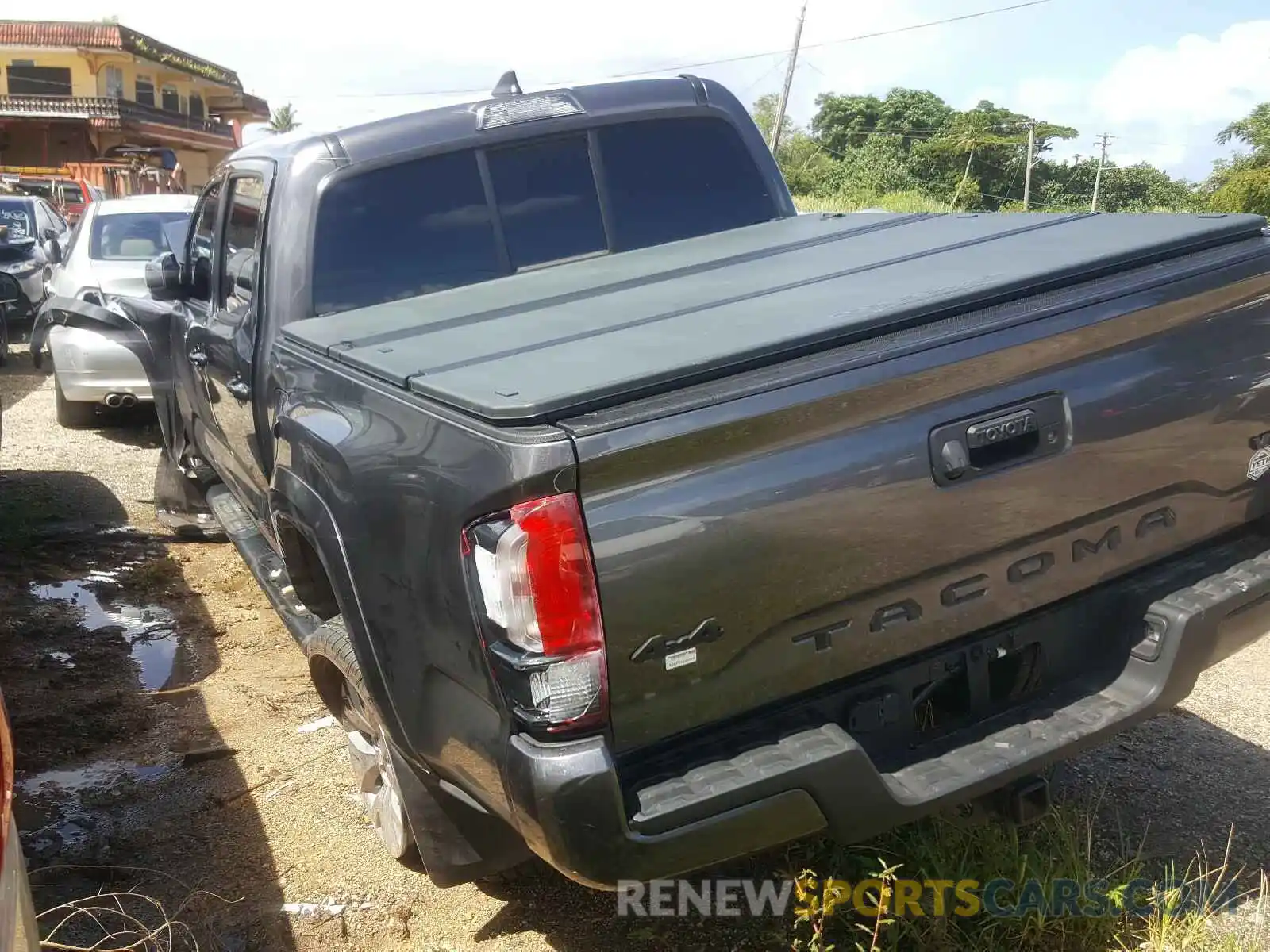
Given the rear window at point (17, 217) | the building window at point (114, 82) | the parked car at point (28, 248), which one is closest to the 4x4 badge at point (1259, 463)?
the parked car at point (28, 248)

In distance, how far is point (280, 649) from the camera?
4.91m

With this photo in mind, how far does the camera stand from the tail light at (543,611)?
1.98 metres

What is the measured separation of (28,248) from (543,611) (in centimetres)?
1325

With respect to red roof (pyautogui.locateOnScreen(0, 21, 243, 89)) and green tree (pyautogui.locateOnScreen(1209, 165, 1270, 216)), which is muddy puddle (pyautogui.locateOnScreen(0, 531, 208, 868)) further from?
red roof (pyautogui.locateOnScreen(0, 21, 243, 89))

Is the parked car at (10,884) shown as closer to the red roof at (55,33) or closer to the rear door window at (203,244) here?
the rear door window at (203,244)

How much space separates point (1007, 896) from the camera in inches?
108

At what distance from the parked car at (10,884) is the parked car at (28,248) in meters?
10.0

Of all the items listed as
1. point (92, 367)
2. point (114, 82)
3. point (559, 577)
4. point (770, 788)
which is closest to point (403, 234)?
point (559, 577)

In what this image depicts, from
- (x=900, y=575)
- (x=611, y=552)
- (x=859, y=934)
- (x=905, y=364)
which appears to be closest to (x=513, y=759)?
(x=611, y=552)

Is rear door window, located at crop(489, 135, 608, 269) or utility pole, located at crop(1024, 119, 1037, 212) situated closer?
rear door window, located at crop(489, 135, 608, 269)

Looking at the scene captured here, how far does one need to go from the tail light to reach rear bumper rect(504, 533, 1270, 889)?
9 centimetres

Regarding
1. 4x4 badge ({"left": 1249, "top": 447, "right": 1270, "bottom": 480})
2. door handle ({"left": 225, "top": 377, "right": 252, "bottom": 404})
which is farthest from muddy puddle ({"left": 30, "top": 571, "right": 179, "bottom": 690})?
4x4 badge ({"left": 1249, "top": 447, "right": 1270, "bottom": 480})

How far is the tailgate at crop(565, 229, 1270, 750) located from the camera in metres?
2.02

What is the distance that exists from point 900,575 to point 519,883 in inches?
59.3
